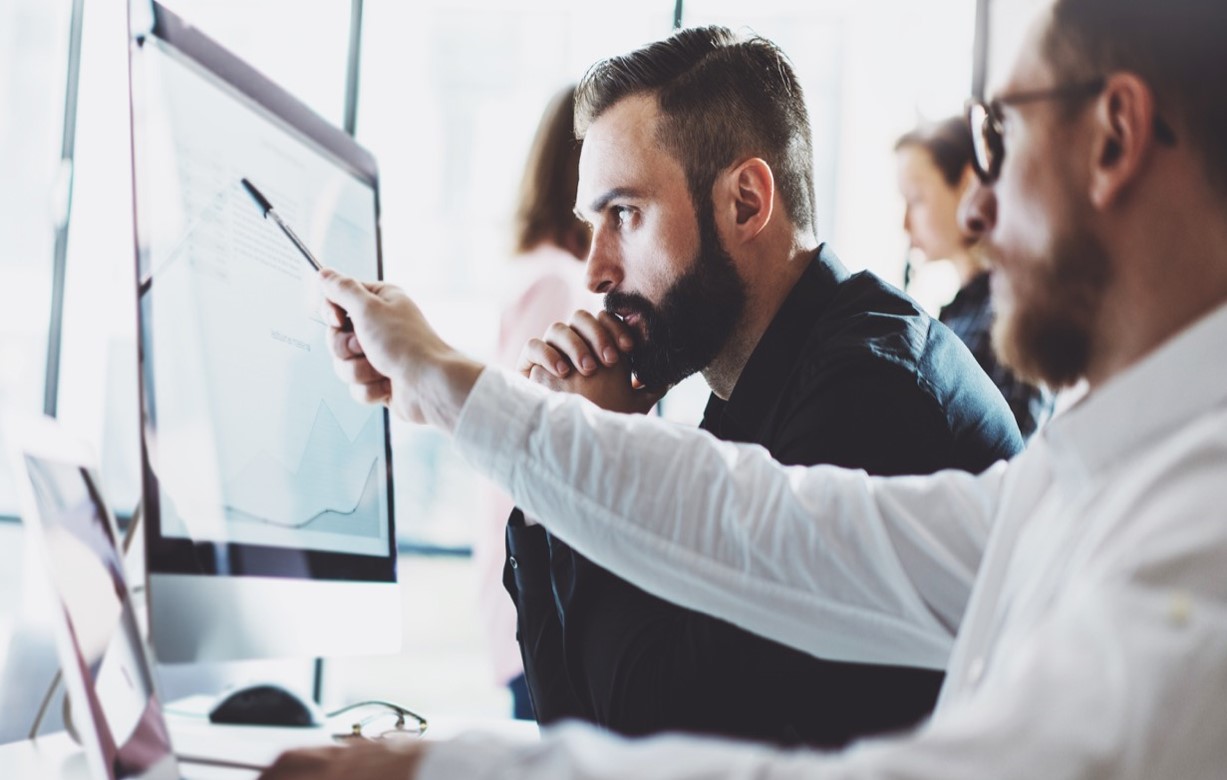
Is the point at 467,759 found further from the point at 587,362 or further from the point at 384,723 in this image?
the point at 587,362

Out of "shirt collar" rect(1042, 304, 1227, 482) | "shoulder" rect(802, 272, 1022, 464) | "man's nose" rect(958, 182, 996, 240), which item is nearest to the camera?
"shirt collar" rect(1042, 304, 1227, 482)

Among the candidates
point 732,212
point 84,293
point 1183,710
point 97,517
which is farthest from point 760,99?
point 84,293

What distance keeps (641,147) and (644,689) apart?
0.78m

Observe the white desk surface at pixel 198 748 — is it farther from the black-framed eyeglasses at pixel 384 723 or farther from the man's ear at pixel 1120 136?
the man's ear at pixel 1120 136

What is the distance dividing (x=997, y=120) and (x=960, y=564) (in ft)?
1.14

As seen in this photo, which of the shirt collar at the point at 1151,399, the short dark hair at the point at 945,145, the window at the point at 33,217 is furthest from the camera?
the window at the point at 33,217

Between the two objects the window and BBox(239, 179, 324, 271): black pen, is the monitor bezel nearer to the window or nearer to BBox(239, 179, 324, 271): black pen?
BBox(239, 179, 324, 271): black pen

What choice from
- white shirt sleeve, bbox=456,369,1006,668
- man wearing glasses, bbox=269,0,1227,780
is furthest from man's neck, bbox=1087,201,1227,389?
white shirt sleeve, bbox=456,369,1006,668

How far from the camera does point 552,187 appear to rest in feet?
7.47

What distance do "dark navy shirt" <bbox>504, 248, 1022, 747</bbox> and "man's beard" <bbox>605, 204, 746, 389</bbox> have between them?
13 cm

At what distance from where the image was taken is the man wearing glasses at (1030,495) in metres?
0.48

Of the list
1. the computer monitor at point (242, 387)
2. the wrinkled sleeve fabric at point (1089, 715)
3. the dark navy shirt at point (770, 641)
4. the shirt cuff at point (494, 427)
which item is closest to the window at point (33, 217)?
the computer monitor at point (242, 387)

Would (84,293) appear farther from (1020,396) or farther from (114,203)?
(1020,396)

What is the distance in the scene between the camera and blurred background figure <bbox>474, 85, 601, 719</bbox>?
2234 mm
